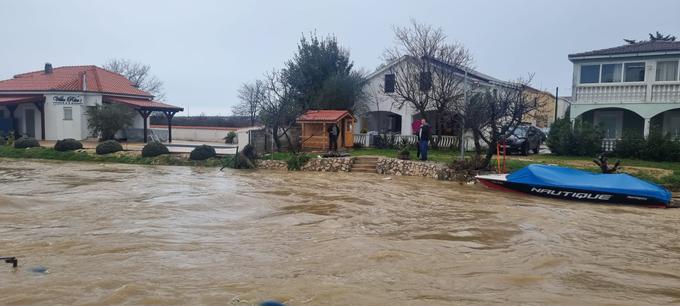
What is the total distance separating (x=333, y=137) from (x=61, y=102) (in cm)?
1789

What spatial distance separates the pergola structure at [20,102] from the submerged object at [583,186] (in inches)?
1103

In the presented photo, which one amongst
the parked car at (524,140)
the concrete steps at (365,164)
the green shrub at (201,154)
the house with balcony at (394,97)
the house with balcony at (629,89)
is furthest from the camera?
the house with balcony at (394,97)

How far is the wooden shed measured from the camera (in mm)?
25641

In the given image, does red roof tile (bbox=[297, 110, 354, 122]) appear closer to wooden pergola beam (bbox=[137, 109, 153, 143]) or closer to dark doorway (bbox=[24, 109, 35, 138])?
wooden pergola beam (bbox=[137, 109, 153, 143])

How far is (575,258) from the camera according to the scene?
8.44m

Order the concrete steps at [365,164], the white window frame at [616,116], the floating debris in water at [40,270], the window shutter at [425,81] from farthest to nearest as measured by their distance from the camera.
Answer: the window shutter at [425,81], the white window frame at [616,116], the concrete steps at [365,164], the floating debris in water at [40,270]

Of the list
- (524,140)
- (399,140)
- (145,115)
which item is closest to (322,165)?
(399,140)

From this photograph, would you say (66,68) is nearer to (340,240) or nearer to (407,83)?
(407,83)

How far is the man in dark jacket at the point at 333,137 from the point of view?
82.7 ft

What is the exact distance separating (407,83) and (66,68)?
24.4m

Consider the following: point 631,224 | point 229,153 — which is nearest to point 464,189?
point 631,224

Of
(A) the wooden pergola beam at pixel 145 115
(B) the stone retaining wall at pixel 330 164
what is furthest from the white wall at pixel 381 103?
(A) the wooden pergola beam at pixel 145 115

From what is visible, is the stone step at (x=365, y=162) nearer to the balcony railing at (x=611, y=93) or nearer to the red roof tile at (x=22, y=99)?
the balcony railing at (x=611, y=93)

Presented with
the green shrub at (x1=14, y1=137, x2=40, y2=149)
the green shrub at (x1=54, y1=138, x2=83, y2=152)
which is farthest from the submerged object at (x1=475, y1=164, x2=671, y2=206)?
the green shrub at (x1=14, y1=137, x2=40, y2=149)
